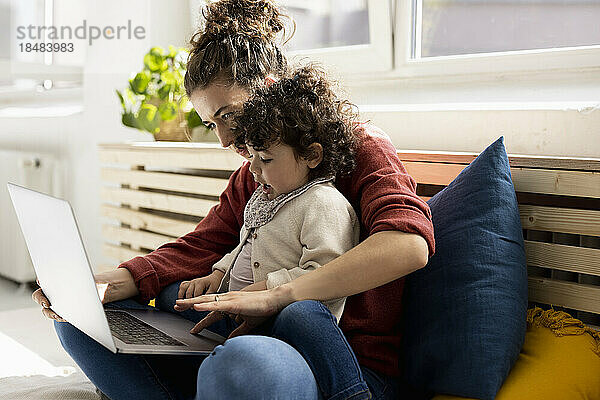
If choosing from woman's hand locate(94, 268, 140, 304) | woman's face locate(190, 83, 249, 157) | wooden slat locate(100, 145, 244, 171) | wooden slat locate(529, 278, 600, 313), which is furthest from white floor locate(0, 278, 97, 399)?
wooden slat locate(529, 278, 600, 313)

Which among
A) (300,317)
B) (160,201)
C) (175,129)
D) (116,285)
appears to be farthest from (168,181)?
(300,317)

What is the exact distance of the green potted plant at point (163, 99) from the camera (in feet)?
8.14

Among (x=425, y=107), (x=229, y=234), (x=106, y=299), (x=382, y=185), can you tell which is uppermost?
(x=425, y=107)

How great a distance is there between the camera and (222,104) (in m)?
1.41

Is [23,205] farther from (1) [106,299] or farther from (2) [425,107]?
(2) [425,107]

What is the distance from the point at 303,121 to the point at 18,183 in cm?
224

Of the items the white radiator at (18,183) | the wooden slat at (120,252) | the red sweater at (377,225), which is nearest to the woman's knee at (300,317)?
the red sweater at (377,225)

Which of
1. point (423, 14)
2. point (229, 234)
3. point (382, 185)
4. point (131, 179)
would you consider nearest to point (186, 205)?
point (131, 179)

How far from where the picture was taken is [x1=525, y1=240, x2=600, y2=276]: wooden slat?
4.32 feet

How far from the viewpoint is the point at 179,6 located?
2846 mm

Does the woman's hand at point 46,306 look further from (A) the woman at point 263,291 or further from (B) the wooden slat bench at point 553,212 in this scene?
(B) the wooden slat bench at point 553,212

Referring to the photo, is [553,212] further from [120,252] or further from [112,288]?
[120,252]

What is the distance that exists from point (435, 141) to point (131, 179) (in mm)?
1197

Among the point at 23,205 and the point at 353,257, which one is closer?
the point at 353,257
